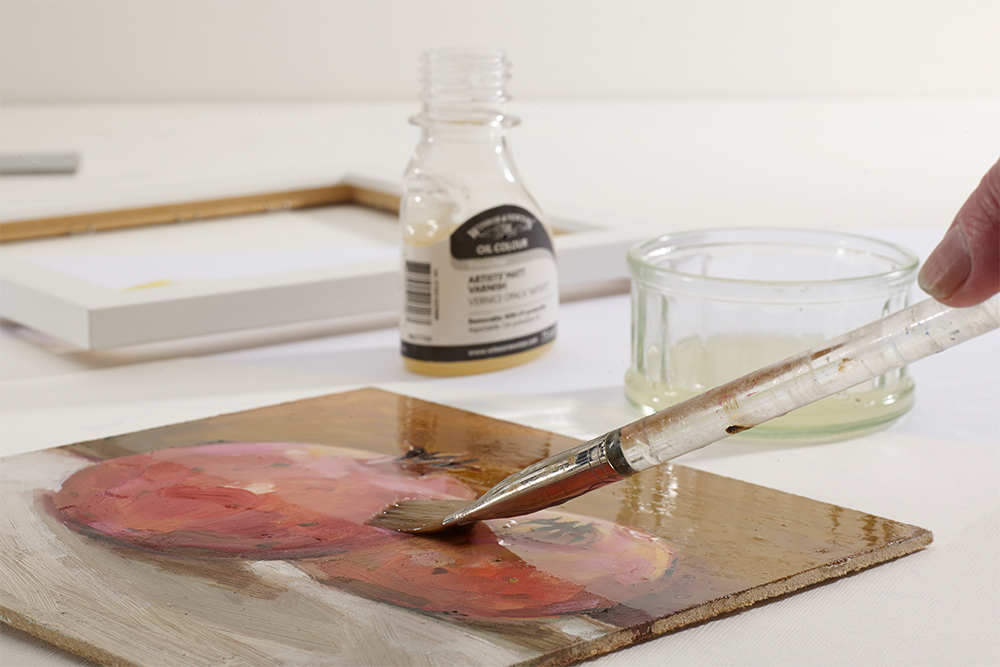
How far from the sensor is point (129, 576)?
18.0 inches

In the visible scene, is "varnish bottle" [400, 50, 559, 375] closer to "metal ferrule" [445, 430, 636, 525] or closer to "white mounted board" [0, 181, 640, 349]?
"white mounted board" [0, 181, 640, 349]

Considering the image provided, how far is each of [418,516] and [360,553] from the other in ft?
0.13

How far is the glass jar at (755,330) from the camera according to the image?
645 millimetres

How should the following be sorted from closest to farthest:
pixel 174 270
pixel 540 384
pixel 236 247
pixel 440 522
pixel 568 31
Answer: pixel 440 522 < pixel 540 384 < pixel 174 270 < pixel 236 247 < pixel 568 31

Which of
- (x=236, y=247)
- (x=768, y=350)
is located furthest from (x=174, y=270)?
(x=768, y=350)

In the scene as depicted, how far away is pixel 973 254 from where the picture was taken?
38 cm

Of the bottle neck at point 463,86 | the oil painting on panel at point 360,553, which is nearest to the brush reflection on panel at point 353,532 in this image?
the oil painting on panel at point 360,553

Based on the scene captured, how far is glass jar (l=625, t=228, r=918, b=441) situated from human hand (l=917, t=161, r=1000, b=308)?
0.25 metres

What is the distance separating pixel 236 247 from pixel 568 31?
1.18m

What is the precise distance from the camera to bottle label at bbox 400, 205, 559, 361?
2.45 ft

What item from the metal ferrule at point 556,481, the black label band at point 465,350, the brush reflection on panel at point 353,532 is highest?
the metal ferrule at point 556,481

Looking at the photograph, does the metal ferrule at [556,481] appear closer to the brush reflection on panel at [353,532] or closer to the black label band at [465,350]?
the brush reflection on panel at [353,532]

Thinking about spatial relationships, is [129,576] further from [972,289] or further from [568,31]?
[568,31]

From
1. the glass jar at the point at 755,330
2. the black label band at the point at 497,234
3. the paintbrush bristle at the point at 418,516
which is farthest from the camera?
the black label band at the point at 497,234
